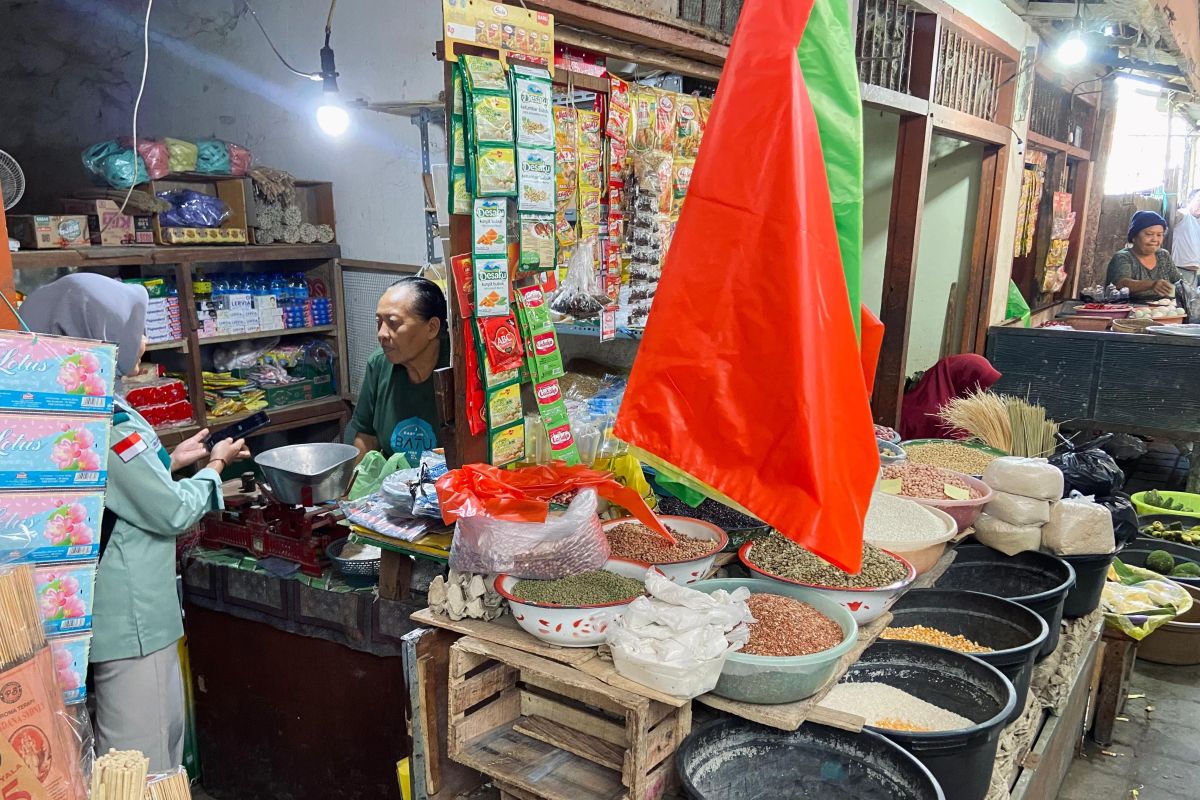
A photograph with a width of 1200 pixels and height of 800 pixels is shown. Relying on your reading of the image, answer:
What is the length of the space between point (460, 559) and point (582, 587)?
274 mm

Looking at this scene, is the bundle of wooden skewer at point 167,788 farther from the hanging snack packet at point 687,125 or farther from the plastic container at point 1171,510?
the plastic container at point 1171,510

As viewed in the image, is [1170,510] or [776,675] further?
[1170,510]

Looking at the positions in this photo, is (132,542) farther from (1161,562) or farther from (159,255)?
(1161,562)

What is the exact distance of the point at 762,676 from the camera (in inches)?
61.3

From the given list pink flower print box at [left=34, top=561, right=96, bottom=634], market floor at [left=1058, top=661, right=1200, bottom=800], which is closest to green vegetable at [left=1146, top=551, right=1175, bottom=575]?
market floor at [left=1058, top=661, right=1200, bottom=800]

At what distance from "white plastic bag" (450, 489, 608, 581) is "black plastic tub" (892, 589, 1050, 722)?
1.17 m

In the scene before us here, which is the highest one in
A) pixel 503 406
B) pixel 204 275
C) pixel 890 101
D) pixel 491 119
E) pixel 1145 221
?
pixel 890 101

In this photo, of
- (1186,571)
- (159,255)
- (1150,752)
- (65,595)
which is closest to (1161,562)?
(1186,571)

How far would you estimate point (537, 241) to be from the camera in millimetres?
2154

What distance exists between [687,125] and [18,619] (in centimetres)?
220

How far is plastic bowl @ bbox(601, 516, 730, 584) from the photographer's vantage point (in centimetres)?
185

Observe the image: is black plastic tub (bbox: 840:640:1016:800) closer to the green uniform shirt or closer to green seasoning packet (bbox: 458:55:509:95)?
green seasoning packet (bbox: 458:55:509:95)

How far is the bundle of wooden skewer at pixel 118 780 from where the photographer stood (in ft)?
3.99

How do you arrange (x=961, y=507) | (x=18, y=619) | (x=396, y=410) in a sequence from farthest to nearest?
(x=396, y=410), (x=961, y=507), (x=18, y=619)
